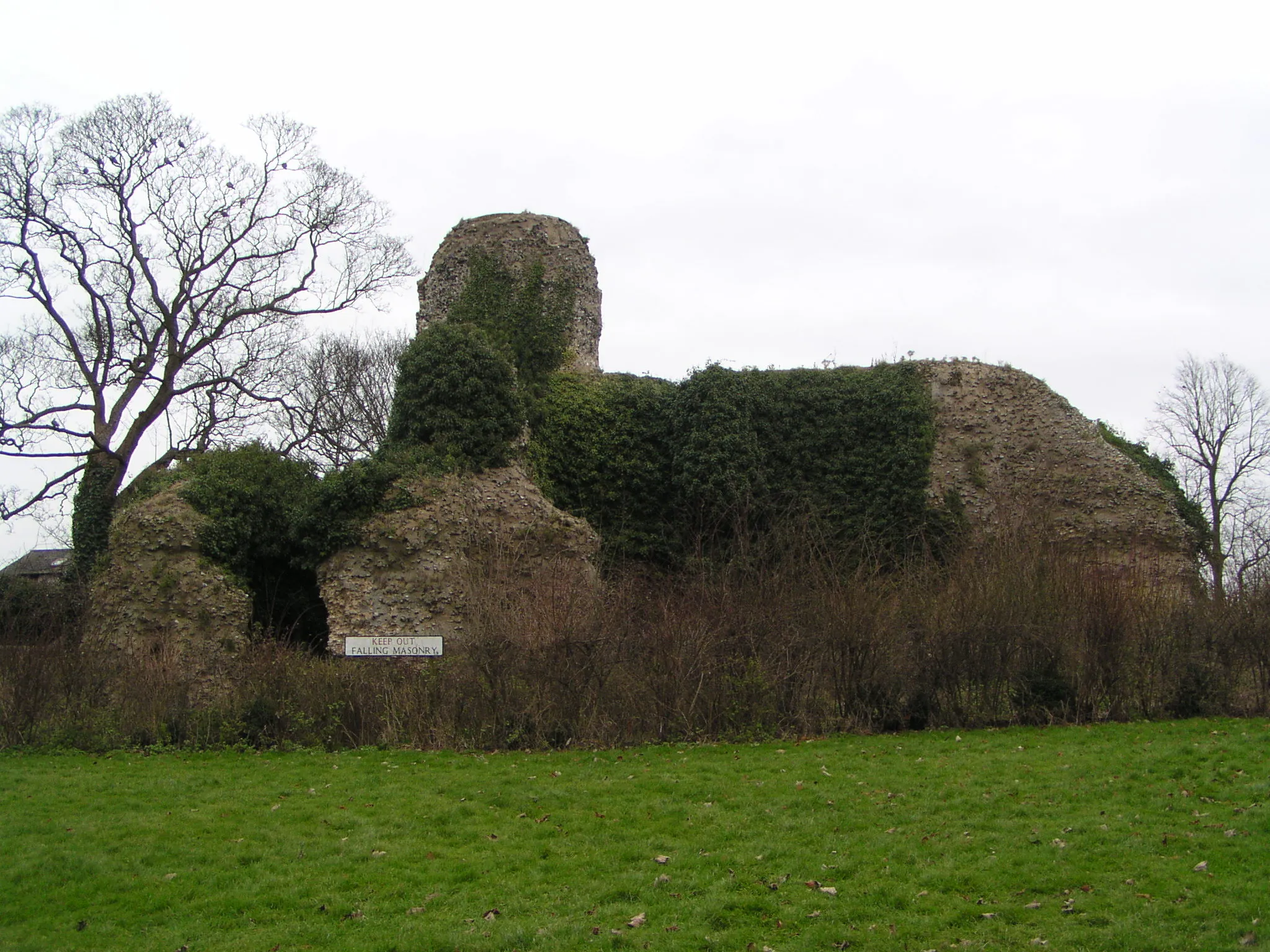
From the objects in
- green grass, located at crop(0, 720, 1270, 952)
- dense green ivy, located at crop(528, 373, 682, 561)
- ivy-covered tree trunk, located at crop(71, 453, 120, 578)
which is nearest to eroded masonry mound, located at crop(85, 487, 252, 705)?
ivy-covered tree trunk, located at crop(71, 453, 120, 578)

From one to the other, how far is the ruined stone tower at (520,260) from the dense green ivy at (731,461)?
175 cm

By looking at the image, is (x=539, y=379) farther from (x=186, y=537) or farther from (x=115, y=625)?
(x=115, y=625)

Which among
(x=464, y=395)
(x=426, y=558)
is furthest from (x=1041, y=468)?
(x=426, y=558)

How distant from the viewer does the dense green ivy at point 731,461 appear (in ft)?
74.1

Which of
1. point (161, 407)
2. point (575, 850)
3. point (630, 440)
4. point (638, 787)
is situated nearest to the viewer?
point (575, 850)

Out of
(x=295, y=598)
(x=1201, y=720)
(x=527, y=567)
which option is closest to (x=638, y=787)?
(x=527, y=567)

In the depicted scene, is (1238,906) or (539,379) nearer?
(1238,906)

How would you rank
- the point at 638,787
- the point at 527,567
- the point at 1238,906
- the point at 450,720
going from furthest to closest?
the point at 527,567 < the point at 450,720 < the point at 638,787 < the point at 1238,906

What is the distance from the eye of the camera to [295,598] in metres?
20.6

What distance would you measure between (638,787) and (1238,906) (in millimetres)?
5851

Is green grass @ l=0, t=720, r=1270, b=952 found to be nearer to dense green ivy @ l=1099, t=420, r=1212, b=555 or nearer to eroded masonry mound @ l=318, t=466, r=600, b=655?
eroded masonry mound @ l=318, t=466, r=600, b=655

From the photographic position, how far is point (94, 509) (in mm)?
25516

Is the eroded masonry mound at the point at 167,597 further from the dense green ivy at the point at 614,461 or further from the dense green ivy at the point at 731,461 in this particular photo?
the dense green ivy at the point at 614,461

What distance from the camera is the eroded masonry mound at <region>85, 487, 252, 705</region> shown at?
61.2 ft
